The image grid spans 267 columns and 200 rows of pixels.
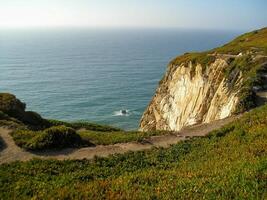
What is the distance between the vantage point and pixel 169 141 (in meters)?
32.7

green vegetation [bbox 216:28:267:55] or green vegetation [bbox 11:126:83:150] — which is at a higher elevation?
green vegetation [bbox 216:28:267:55]

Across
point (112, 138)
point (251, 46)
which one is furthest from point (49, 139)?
point (251, 46)

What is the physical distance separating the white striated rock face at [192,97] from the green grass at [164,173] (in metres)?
16.9

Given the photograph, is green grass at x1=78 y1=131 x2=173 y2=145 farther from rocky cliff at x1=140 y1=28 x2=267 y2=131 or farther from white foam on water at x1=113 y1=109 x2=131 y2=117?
white foam on water at x1=113 y1=109 x2=131 y2=117

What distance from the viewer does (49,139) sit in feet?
99.6

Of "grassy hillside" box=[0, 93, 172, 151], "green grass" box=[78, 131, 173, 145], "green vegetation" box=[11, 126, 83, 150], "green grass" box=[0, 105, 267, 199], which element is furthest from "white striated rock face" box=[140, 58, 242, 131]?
"green vegetation" box=[11, 126, 83, 150]

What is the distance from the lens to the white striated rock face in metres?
51.1

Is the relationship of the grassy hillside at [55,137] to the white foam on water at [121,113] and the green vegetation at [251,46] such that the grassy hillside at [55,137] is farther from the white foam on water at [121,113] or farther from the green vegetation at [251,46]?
the white foam on water at [121,113]

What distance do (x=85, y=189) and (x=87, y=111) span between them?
94201 millimetres

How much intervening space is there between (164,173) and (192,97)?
4287 cm

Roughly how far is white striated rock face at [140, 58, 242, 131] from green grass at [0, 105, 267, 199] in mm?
16896

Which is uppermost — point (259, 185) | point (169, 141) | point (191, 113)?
point (259, 185)

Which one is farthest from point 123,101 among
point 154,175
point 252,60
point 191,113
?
point 154,175

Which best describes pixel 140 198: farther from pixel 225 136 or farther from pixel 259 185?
pixel 225 136
